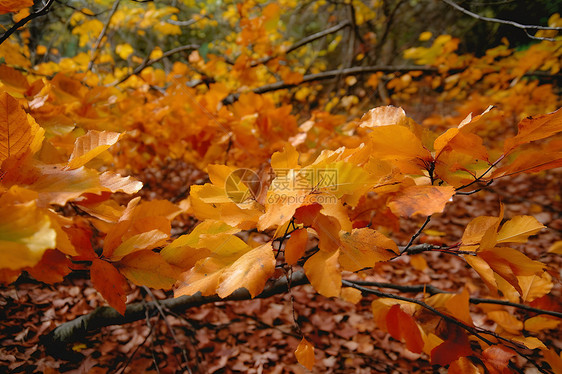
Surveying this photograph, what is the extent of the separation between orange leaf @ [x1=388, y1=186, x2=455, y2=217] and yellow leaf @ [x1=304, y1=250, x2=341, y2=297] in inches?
4.3

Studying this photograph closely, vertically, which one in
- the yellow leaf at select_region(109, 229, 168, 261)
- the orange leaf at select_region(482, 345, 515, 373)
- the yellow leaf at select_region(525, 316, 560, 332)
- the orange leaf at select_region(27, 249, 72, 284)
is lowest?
the yellow leaf at select_region(525, 316, 560, 332)

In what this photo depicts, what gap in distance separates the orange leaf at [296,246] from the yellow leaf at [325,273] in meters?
0.04

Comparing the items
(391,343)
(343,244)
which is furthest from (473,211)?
(343,244)

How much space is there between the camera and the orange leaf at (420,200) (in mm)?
372

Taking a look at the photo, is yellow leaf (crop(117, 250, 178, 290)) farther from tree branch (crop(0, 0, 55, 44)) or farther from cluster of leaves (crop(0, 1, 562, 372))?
tree branch (crop(0, 0, 55, 44))

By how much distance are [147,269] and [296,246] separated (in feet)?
0.84

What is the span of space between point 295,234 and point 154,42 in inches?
415

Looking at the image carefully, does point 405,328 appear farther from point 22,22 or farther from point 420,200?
point 22,22

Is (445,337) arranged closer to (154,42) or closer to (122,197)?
(122,197)

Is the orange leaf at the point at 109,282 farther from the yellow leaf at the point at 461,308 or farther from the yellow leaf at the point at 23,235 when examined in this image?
the yellow leaf at the point at 461,308

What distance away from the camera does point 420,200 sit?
402 mm

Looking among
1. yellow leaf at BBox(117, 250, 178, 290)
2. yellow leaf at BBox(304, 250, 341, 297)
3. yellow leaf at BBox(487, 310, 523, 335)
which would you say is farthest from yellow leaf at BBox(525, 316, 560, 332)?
yellow leaf at BBox(117, 250, 178, 290)

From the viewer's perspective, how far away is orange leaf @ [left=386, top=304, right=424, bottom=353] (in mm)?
654

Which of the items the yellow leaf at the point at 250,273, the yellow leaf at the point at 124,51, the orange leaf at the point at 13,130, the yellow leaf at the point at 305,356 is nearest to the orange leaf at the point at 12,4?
the orange leaf at the point at 13,130
